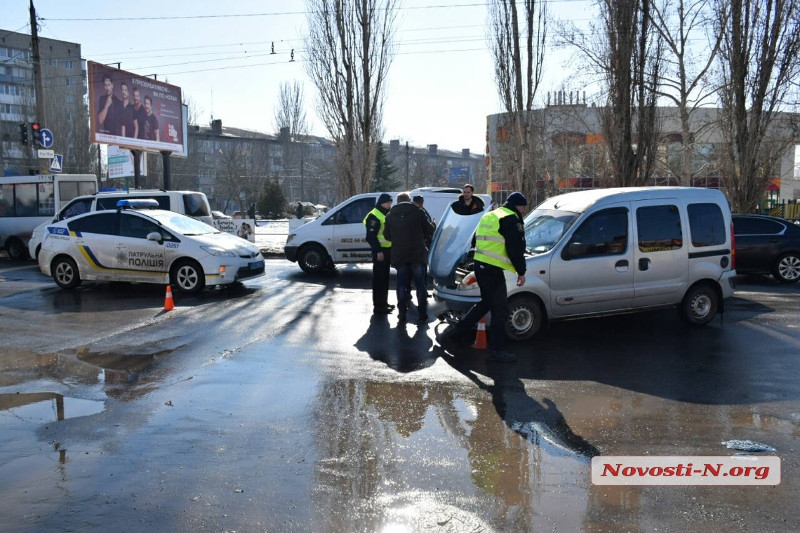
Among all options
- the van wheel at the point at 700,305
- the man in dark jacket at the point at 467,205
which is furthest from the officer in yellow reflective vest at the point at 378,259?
the van wheel at the point at 700,305

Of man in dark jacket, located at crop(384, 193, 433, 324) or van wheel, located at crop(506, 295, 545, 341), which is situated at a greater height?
man in dark jacket, located at crop(384, 193, 433, 324)

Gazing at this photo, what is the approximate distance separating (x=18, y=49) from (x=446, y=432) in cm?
9130

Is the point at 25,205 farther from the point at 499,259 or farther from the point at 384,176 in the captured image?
the point at 384,176

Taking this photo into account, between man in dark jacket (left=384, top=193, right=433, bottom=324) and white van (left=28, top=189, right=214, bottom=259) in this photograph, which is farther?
white van (left=28, top=189, right=214, bottom=259)

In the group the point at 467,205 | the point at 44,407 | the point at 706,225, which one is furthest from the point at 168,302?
the point at 706,225

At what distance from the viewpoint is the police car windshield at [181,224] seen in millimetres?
12318

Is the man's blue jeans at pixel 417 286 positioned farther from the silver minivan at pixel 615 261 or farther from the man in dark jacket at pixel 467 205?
the man in dark jacket at pixel 467 205

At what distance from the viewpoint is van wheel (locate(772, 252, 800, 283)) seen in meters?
13.6

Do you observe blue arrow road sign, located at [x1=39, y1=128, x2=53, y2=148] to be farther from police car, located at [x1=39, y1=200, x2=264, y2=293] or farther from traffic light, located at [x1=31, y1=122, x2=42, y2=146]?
police car, located at [x1=39, y1=200, x2=264, y2=293]

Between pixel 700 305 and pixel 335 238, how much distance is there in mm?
8501

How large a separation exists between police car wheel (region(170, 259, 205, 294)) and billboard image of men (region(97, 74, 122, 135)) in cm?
1328

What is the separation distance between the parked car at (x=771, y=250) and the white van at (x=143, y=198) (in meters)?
12.9

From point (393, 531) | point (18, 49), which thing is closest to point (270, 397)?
point (393, 531)

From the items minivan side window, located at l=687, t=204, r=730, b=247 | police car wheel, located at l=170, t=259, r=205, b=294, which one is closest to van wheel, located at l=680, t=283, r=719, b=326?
minivan side window, located at l=687, t=204, r=730, b=247
